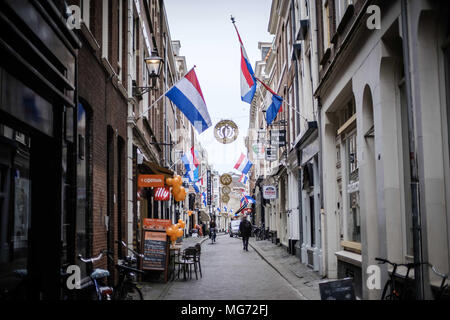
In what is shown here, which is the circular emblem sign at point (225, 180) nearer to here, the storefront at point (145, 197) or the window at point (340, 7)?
the storefront at point (145, 197)

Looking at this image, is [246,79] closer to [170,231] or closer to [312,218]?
[170,231]

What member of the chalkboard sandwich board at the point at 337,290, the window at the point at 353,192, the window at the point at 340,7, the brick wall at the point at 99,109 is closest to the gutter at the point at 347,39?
the window at the point at 340,7

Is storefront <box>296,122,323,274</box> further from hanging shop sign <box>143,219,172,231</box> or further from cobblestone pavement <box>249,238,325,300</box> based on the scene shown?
hanging shop sign <box>143,219,172,231</box>

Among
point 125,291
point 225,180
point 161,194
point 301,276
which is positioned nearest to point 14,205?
point 125,291

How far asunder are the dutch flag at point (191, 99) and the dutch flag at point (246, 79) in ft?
6.03

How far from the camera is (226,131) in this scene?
27.3 m

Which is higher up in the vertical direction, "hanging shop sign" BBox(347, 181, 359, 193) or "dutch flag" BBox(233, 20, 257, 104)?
"dutch flag" BBox(233, 20, 257, 104)

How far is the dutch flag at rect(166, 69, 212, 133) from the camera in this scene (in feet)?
46.2

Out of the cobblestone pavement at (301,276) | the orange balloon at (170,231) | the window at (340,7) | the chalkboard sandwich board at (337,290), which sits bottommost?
the cobblestone pavement at (301,276)

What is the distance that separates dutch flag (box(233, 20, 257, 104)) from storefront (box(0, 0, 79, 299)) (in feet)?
26.3

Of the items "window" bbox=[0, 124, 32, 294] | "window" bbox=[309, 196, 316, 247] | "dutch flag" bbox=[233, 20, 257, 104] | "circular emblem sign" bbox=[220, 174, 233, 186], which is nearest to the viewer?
"window" bbox=[0, 124, 32, 294]

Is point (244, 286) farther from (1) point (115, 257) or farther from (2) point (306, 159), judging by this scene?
(2) point (306, 159)

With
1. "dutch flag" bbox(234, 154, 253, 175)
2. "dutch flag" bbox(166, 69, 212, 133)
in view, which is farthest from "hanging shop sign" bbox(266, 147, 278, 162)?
"dutch flag" bbox(166, 69, 212, 133)

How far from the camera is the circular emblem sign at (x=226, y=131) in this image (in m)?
26.8
